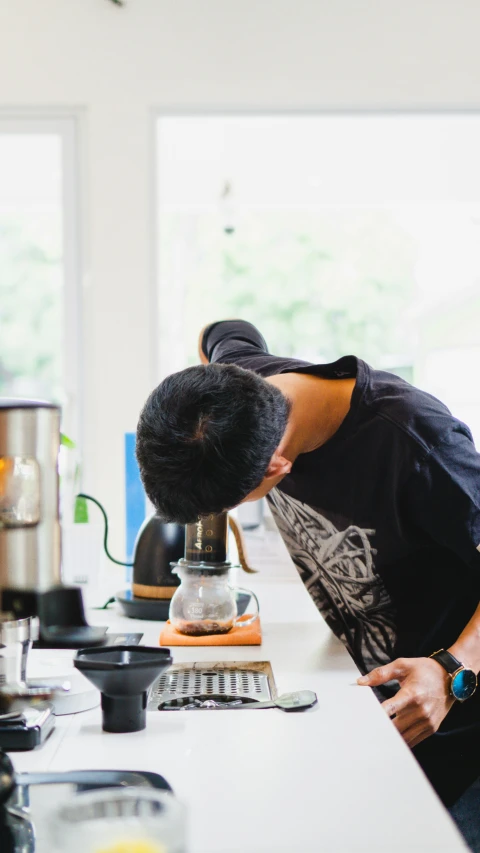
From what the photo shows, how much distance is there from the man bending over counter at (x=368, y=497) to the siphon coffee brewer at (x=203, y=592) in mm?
166

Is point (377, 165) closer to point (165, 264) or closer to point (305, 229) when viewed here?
point (165, 264)

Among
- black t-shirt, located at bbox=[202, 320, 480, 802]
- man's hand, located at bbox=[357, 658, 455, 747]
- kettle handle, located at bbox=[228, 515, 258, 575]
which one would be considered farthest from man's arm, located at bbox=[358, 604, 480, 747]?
kettle handle, located at bbox=[228, 515, 258, 575]

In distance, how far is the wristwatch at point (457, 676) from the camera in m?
1.37

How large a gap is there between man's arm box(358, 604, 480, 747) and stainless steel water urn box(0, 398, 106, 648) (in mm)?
561

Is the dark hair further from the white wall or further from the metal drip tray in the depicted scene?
the white wall

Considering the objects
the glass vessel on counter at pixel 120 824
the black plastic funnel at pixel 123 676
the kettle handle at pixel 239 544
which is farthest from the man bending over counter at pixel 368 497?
the glass vessel on counter at pixel 120 824

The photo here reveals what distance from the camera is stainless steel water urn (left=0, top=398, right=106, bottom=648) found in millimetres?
978

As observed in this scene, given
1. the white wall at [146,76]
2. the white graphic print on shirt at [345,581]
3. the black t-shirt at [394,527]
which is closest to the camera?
the black t-shirt at [394,527]

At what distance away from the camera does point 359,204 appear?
3.37 m

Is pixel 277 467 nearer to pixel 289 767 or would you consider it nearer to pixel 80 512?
pixel 289 767

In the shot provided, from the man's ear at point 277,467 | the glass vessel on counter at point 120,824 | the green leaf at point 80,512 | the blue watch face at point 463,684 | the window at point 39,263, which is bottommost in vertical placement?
the blue watch face at point 463,684

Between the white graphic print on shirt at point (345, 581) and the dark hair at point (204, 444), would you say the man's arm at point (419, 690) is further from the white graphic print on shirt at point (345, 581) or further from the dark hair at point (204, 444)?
the dark hair at point (204, 444)

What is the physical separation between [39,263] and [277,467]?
1.84m

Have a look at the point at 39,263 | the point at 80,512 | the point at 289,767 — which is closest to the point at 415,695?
the point at 289,767
